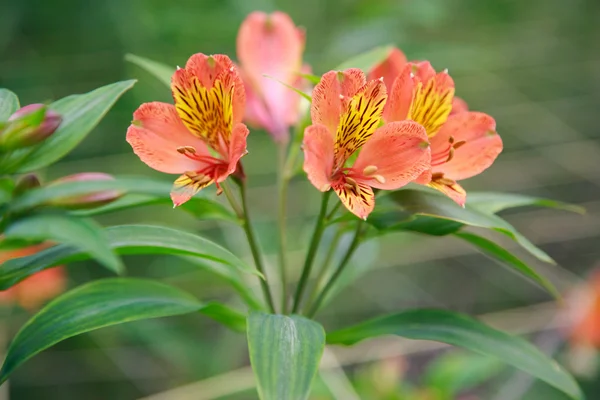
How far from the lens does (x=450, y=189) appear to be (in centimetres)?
51

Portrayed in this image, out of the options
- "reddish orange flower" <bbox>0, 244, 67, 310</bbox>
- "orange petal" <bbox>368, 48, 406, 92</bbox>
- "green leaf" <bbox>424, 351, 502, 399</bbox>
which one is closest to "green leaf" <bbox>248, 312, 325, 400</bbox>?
"orange petal" <bbox>368, 48, 406, 92</bbox>

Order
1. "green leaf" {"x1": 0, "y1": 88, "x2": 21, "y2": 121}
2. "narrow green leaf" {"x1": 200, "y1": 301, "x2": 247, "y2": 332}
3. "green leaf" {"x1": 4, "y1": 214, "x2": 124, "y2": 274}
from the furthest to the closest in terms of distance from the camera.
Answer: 1. "narrow green leaf" {"x1": 200, "y1": 301, "x2": 247, "y2": 332}
2. "green leaf" {"x1": 0, "y1": 88, "x2": 21, "y2": 121}
3. "green leaf" {"x1": 4, "y1": 214, "x2": 124, "y2": 274}

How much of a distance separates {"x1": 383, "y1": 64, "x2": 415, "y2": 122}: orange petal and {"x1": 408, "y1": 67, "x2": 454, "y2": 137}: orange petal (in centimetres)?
1

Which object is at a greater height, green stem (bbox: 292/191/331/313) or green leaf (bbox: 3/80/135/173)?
green leaf (bbox: 3/80/135/173)

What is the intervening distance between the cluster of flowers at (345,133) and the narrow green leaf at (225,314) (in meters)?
0.15

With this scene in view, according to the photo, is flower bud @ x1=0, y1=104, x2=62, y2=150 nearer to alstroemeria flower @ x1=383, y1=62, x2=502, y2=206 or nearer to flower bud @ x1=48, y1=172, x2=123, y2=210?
flower bud @ x1=48, y1=172, x2=123, y2=210

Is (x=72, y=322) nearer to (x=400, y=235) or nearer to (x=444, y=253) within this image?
(x=400, y=235)

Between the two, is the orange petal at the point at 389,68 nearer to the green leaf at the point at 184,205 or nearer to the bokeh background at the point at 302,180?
the green leaf at the point at 184,205

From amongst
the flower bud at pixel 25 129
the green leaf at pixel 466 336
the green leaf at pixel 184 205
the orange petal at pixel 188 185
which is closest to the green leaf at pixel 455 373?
the green leaf at pixel 466 336

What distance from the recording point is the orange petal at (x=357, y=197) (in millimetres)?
469

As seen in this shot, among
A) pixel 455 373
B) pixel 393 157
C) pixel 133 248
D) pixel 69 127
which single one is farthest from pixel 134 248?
pixel 455 373

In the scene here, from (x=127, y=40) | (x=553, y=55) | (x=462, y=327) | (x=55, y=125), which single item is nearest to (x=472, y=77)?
(x=553, y=55)

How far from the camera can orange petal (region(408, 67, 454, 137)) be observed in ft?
1.73

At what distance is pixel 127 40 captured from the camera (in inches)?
60.4
